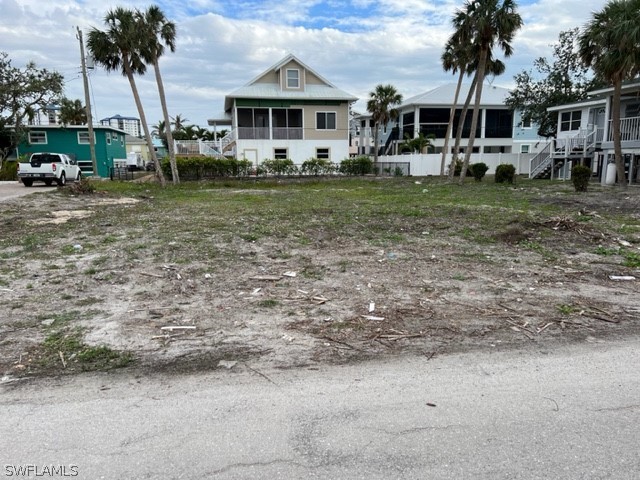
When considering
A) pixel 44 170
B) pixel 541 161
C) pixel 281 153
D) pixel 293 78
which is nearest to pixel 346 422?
pixel 44 170

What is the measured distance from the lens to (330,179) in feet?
101

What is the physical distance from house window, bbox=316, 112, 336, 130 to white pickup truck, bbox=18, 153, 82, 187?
18.1 metres

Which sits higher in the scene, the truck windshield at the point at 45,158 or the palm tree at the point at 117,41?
the palm tree at the point at 117,41

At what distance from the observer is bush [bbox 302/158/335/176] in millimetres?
31031

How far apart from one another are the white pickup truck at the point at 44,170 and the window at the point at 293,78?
17.1m

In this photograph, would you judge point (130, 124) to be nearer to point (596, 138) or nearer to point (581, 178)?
point (596, 138)

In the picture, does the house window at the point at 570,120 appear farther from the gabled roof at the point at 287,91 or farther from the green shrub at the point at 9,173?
the green shrub at the point at 9,173

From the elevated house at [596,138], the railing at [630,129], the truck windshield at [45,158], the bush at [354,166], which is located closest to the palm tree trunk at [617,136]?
the elevated house at [596,138]

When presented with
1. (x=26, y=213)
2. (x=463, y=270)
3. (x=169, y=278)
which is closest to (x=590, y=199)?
Result: (x=463, y=270)

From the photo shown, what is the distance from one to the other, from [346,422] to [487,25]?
23804 millimetres

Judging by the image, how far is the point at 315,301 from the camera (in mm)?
5652

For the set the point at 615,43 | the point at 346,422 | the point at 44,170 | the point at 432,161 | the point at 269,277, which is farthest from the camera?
the point at 432,161

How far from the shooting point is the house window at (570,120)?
30.2m

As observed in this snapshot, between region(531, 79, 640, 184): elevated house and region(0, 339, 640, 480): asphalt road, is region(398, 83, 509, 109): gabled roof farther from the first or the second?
region(0, 339, 640, 480): asphalt road
